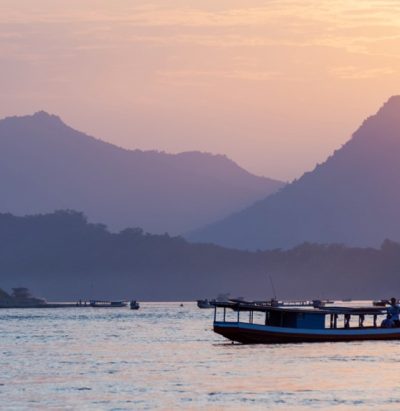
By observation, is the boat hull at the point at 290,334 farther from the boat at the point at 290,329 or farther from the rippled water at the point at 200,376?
the rippled water at the point at 200,376

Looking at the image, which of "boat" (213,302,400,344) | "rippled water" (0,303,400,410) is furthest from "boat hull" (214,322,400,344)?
"rippled water" (0,303,400,410)

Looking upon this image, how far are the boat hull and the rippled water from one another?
3.98 ft

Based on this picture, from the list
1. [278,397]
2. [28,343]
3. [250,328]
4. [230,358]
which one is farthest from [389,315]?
[278,397]

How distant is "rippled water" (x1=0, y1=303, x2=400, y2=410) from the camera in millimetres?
91250

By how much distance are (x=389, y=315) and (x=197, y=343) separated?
2119 cm

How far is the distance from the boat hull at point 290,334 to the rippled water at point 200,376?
1.21 meters

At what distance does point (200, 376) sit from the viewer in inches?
4360

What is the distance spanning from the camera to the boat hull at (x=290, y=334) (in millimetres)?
147375

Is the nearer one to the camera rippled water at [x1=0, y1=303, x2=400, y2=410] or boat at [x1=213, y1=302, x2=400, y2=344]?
rippled water at [x1=0, y1=303, x2=400, y2=410]

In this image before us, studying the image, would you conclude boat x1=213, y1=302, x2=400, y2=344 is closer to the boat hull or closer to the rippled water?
the boat hull

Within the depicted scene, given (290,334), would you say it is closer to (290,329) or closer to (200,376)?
(290,329)

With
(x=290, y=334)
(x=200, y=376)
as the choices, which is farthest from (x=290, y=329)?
(x=200, y=376)

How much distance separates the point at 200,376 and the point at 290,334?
39.0m

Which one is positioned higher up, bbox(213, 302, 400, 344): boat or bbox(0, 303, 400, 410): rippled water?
bbox(213, 302, 400, 344): boat
